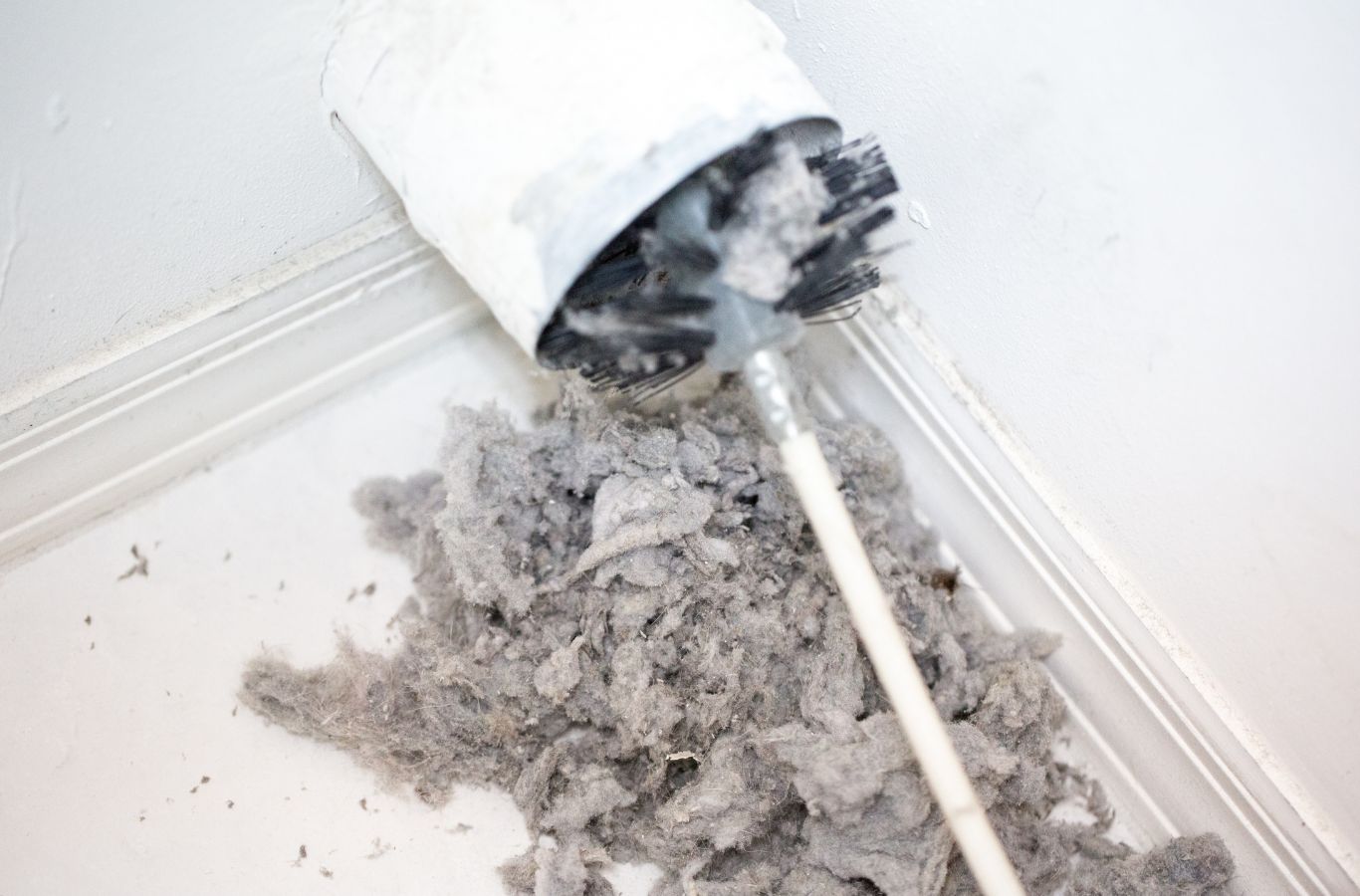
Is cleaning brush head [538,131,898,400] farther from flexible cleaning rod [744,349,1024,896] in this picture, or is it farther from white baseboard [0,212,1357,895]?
white baseboard [0,212,1357,895]

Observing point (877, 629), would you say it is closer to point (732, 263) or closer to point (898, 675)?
point (898, 675)

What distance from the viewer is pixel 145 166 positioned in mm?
799

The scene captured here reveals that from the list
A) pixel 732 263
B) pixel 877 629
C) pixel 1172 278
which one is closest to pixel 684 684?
pixel 877 629

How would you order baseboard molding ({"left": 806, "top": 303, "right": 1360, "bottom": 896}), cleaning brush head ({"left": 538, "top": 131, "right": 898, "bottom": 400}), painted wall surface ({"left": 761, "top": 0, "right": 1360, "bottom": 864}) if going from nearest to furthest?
painted wall surface ({"left": 761, "top": 0, "right": 1360, "bottom": 864}), cleaning brush head ({"left": 538, "top": 131, "right": 898, "bottom": 400}), baseboard molding ({"left": 806, "top": 303, "right": 1360, "bottom": 896})

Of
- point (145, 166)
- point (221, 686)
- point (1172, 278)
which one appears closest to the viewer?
point (1172, 278)

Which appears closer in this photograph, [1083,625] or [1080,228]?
[1080,228]

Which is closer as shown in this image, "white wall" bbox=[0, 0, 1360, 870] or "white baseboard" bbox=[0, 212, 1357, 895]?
"white wall" bbox=[0, 0, 1360, 870]

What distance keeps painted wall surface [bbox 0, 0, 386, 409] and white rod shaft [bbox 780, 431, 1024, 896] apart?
47 cm

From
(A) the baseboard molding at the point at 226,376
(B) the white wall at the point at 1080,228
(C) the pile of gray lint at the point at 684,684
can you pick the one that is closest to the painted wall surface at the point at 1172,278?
(B) the white wall at the point at 1080,228

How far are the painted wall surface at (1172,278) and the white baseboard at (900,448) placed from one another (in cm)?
4

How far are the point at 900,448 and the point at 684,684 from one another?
289 mm

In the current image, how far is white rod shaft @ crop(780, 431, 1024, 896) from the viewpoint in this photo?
0.67 metres

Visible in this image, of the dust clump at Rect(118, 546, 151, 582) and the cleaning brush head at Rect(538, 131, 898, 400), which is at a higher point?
the dust clump at Rect(118, 546, 151, 582)

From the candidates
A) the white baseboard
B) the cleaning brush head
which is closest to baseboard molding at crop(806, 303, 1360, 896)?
the white baseboard
